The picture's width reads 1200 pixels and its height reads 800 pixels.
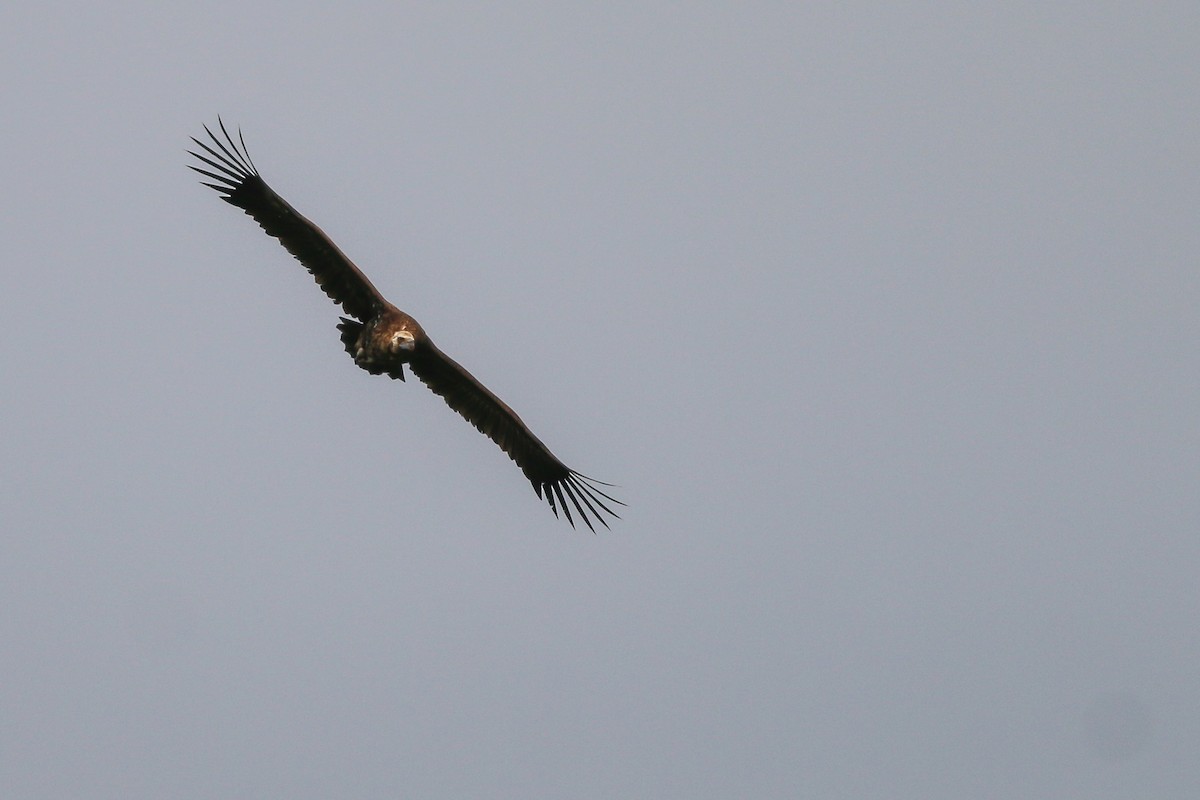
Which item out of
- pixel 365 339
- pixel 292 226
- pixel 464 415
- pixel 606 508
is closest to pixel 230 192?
pixel 292 226

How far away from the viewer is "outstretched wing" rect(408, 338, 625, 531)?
31.0 m

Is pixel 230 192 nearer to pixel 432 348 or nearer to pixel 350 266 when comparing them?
pixel 350 266

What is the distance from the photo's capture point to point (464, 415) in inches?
1251

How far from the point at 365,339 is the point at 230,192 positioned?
3081 millimetres

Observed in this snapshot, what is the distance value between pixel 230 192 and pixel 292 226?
3.53 ft

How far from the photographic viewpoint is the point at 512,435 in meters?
31.9

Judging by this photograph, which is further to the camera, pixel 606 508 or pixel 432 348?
pixel 606 508

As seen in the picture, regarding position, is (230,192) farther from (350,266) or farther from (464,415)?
(464,415)

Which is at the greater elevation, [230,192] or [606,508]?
[230,192]

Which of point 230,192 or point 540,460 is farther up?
point 230,192

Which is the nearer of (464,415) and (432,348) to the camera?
(432,348)

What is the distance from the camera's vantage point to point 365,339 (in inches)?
1142

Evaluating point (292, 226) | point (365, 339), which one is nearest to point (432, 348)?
point (365, 339)

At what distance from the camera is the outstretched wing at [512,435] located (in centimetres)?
3095
